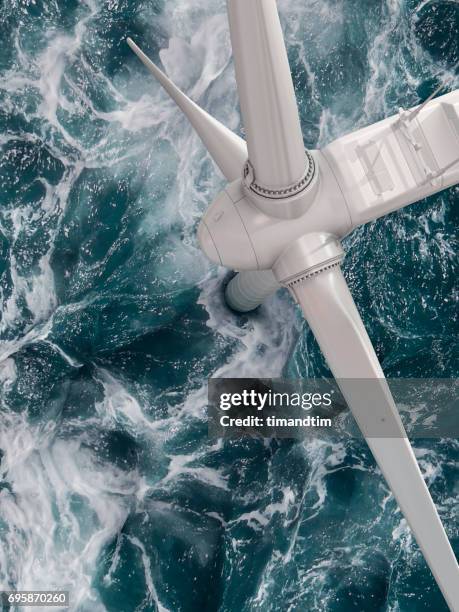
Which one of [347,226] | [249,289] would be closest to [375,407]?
[347,226]

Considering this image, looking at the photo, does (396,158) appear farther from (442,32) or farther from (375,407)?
(442,32)

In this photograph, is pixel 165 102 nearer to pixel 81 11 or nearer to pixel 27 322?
pixel 81 11

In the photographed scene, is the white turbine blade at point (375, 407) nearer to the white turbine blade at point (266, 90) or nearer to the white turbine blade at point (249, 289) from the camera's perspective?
the white turbine blade at point (266, 90)

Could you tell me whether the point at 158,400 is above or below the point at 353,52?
below

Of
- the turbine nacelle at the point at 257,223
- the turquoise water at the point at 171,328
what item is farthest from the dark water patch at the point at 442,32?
the turbine nacelle at the point at 257,223

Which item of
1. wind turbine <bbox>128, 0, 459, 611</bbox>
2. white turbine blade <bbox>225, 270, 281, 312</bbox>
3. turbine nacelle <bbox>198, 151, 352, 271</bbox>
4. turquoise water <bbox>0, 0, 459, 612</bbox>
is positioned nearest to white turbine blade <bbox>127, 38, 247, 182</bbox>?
turbine nacelle <bbox>198, 151, 352, 271</bbox>

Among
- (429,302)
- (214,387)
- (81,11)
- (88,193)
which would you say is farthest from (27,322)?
(429,302)

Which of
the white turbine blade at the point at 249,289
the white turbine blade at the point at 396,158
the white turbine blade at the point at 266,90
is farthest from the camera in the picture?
the white turbine blade at the point at 249,289
